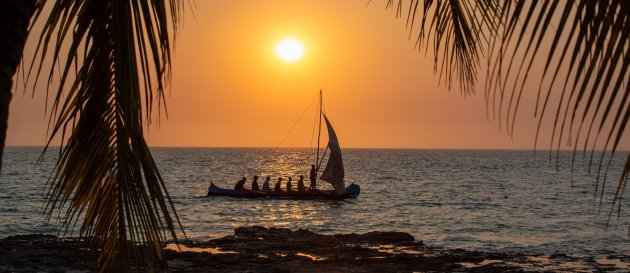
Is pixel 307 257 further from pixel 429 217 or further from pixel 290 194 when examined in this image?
pixel 290 194

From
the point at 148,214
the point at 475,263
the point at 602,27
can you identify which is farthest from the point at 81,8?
the point at 475,263

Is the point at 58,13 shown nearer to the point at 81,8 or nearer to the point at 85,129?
the point at 81,8

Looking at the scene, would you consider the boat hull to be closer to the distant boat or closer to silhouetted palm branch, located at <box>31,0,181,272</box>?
the distant boat

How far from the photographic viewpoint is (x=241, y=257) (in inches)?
754

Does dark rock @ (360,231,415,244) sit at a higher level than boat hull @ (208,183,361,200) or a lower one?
higher

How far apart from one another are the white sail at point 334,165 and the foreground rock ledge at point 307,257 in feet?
55.3

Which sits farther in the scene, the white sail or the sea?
the white sail

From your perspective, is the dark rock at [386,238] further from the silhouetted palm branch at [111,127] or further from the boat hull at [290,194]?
the silhouetted palm branch at [111,127]

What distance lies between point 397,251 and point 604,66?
2114 cm

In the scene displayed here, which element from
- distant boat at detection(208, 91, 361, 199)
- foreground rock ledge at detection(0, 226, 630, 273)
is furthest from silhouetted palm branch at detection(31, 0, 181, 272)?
distant boat at detection(208, 91, 361, 199)

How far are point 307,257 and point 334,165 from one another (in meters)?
22.6

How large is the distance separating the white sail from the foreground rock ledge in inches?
664

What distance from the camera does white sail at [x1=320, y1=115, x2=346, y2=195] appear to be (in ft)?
137

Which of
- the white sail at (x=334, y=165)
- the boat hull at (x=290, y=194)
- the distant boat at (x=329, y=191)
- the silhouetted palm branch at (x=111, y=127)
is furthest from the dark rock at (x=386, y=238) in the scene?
the silhouetted palm branch at (x=111, y=127)
